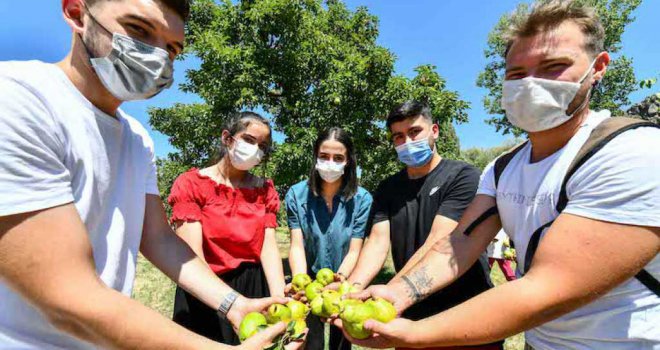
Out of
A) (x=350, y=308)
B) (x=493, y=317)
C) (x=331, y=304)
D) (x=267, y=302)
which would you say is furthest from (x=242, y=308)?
(x=493, y=317)

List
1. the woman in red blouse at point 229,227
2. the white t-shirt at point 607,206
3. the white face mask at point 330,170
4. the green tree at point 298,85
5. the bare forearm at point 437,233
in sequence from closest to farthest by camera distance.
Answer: the white t-shirt at point 607,206, the bare forearm at point 437,233, the woman in red blouse at point 229,227, the white face mask at point 330,170, the green tree at point 298,85

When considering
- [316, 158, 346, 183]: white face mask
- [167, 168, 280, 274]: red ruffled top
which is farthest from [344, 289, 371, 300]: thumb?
[316, 158, 346, 183]: white face mask

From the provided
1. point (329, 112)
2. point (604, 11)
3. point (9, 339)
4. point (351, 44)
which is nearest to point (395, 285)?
point (9, 339)

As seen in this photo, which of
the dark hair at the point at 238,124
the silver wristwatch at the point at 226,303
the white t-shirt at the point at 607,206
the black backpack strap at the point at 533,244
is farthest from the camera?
the dark hair at the point at 238,124

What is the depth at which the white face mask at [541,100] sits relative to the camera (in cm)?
187

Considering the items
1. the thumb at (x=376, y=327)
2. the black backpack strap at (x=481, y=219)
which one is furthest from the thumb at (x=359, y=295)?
the black backpack strap at (x=481, y=219)

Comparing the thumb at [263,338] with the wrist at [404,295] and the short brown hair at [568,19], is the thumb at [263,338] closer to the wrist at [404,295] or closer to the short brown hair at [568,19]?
the wrist at [404,295]

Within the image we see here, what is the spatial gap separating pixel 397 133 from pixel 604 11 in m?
24.7

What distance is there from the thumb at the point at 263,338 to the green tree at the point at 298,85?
23.9ft

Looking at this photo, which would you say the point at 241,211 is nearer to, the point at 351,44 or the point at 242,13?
the point at 242,13

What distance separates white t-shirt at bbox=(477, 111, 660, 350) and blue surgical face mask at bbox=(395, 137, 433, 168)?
1.47 metres

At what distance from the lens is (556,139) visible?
6.38 ft

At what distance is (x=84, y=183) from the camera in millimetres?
1504

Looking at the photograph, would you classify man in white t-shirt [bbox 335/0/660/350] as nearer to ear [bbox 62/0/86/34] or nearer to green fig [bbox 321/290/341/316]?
green fig [bbox 321/290/341/316]
